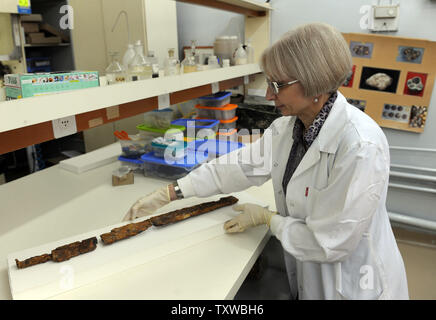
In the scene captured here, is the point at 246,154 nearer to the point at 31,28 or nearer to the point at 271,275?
the point at 271,275

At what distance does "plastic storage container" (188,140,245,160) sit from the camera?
182 cm

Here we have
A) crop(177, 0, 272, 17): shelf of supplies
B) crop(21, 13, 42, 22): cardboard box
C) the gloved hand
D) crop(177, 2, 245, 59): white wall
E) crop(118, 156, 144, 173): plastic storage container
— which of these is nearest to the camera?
the gloved hand

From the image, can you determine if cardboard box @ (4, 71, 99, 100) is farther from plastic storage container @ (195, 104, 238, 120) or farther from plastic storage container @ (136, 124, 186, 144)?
plastic storage container @ (195, 104, 238, 120)

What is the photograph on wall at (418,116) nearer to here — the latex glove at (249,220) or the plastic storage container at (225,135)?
the plastic storage container at (225,135)

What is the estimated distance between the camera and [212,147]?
6.10 feet

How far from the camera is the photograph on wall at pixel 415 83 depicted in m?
2.12

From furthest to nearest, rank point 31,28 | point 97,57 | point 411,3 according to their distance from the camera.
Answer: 1. point 31,28
2. point 97,57
3. point 411,3

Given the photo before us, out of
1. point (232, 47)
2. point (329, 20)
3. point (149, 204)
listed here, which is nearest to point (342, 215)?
point (149, 204)

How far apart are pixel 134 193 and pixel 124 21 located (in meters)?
1.58

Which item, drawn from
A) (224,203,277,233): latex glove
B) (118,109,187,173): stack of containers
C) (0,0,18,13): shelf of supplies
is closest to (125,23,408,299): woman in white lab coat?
(224,203,277,233): latex glove

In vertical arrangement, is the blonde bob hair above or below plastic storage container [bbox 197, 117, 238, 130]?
above

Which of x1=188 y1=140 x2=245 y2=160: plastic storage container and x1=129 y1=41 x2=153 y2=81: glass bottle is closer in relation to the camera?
x1=129 y1=41 x2=153 y2=81: glass bottle
